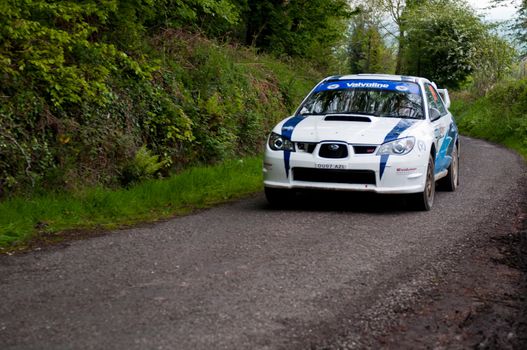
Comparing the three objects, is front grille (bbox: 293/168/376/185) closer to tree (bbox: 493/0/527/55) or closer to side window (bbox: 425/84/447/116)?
side window (bbox: 425/84/447/116)

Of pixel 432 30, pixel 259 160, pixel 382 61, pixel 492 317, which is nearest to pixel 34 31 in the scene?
pixel 259 160

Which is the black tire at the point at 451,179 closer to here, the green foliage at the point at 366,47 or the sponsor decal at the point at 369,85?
the sponsor decal at the point at 369,85

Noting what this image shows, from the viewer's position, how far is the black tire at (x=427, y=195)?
9195 mm

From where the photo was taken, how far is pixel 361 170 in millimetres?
8742

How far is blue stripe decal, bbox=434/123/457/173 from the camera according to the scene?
10.2m

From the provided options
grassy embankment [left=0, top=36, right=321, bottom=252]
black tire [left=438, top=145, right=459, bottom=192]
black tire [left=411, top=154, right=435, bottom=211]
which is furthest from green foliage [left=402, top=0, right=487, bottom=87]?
black tire [left=411, top=154, right=435, bottom=211]

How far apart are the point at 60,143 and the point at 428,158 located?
15.9ft

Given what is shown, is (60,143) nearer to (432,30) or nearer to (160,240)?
(160,240)

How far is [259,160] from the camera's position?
14.2 meters

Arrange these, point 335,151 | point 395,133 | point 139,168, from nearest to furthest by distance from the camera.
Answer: point 335,151, point 395,133, point 139,168

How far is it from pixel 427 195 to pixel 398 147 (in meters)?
0.88

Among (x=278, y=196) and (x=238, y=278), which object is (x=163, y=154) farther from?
(x=238, y=278)

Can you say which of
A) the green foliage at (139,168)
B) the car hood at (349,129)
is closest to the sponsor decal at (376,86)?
the car hood at (349,129)

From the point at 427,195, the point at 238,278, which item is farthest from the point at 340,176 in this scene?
the point at 238,278
